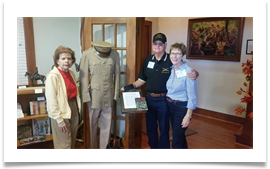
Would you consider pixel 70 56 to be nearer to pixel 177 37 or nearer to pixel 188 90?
pixel 188 90

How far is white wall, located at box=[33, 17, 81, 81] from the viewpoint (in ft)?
6.96

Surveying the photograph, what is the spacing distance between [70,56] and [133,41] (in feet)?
1.99

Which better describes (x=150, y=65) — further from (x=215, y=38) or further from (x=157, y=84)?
(x=215, y=38)

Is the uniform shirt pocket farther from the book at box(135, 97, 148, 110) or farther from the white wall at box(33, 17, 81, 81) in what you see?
the white wall at box(33, 17, 81, 81)

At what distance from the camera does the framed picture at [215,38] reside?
107 inches

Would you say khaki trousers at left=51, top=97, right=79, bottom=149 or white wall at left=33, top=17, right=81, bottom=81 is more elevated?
white wall at left=33, top=17, right=81, bottom=81

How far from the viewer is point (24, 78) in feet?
6.82

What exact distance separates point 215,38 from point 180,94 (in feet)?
5.76

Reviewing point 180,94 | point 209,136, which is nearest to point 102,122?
point 180,94

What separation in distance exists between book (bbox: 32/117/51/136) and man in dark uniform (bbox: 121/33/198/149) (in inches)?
38.9

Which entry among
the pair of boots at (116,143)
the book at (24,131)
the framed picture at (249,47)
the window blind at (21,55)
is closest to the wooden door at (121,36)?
the pair of boots at (116,143)

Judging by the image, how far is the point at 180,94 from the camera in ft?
5.04

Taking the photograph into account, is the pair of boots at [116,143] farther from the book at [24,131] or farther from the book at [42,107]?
the book at [24,131]

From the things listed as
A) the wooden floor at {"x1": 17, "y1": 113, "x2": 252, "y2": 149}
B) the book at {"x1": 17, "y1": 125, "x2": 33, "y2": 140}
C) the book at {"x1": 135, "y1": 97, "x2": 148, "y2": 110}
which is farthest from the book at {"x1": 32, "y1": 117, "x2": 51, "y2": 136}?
the book at {"x1": 135, "y1": 97, "x2": 148, "y2": 110}
